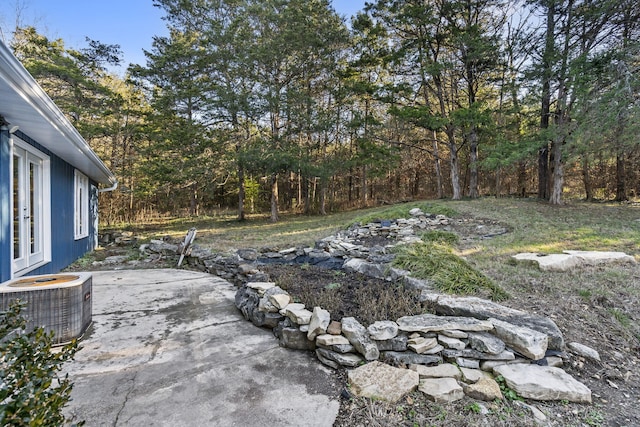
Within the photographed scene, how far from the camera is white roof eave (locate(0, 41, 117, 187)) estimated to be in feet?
7.48

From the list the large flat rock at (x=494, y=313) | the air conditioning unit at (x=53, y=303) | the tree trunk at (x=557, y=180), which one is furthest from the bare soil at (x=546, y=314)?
the tree trunk at (x=557, y=180)

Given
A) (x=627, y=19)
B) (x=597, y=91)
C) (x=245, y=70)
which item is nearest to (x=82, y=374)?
(x=597, y=91)

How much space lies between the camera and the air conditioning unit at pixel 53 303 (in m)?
2.34

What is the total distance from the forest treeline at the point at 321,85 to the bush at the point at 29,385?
10.1m

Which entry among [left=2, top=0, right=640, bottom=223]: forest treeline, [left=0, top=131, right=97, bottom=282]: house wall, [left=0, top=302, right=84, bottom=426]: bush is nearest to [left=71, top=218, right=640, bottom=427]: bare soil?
[left=0, top=302, right=84, bottom=426]: bush

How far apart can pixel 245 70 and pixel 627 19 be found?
12.4 m

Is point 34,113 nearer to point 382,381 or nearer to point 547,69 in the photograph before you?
point 382,381

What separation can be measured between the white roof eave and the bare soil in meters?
2.83

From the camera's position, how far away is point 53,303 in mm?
2424

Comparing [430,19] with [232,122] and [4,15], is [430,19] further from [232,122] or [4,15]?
[4,15]

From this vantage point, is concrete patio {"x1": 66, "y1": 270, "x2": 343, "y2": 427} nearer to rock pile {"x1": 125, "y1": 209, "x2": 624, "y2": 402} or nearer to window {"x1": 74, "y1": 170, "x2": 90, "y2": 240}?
rock pile {"x1": 125, "y1": 209, "x2": 624, "y2": 402}

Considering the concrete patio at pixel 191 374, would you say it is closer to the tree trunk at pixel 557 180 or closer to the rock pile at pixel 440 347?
the rock pile at pixel 440 347

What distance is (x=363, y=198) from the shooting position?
1628cm

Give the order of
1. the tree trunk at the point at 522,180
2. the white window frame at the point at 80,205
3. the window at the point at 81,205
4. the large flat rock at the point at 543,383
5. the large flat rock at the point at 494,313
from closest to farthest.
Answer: the large flat rock at the point at 543,383 < the large flat rock at the point at 494,313 < the white window frame at the point at 80,205 < the window at the point at 81,205 < the tree trunk at the point at 522,180
